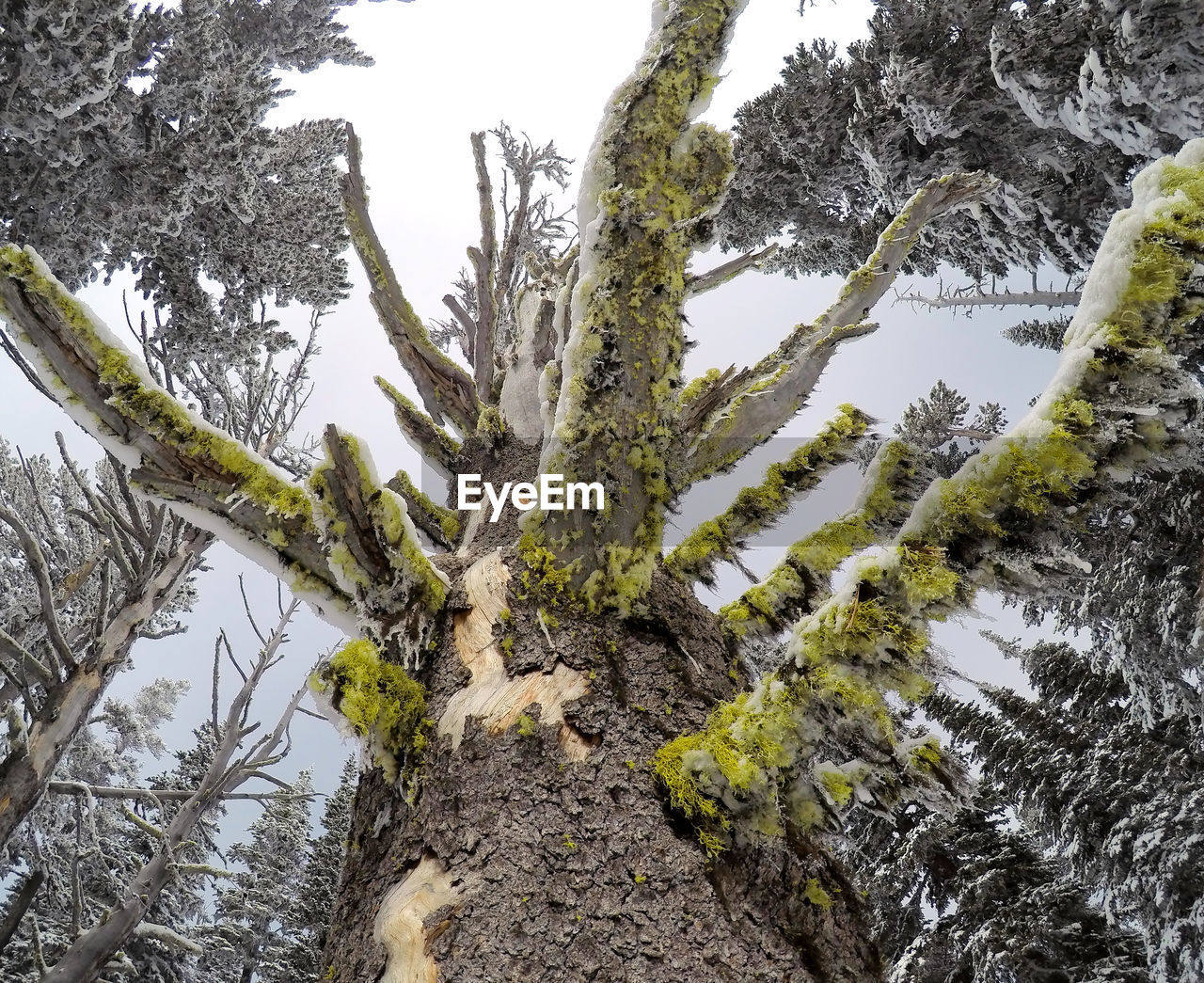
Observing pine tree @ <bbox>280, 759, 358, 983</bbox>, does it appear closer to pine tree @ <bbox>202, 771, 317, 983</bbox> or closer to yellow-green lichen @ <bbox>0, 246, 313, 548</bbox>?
pine tree @ <bbox>202, 771, 317, 983</bbox>

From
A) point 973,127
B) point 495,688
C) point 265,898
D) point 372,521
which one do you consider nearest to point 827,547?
point 495,688

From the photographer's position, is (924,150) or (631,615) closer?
(631,615)

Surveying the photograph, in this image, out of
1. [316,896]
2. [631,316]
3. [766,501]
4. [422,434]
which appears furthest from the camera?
[316,896]

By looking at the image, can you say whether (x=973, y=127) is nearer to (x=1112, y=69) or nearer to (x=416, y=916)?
(x=1112, y=69)

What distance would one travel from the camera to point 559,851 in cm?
148

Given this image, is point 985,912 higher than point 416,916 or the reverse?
the reverse

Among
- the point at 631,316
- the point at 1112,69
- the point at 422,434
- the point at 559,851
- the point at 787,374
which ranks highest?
the point at 1112,69

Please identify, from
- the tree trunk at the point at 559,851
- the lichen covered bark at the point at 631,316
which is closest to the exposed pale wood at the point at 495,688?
the tree trunk at the point at 559,851

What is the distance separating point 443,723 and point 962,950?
593 centimetres

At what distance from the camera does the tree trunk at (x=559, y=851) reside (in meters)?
1.34

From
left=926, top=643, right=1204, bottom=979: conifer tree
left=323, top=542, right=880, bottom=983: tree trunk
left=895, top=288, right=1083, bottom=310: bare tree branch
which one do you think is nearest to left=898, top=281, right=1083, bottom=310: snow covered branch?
left=895, top=288, right=1083, bottom=310: bare tree branch

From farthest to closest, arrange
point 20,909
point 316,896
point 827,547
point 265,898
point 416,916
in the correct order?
point 265,898 → point 316,896 → point 20,909 → point 827,547 → point 416,916

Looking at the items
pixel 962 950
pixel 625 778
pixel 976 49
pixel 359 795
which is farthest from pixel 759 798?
pixel 976 49

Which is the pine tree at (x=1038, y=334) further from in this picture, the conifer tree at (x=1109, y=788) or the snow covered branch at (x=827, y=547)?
the snow covered branch at (x=827, y=547)
